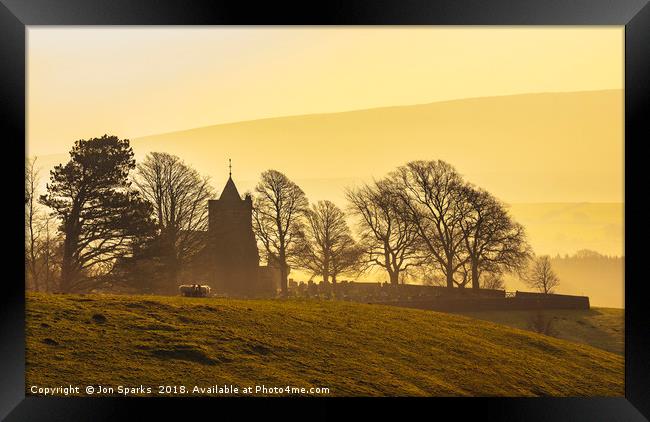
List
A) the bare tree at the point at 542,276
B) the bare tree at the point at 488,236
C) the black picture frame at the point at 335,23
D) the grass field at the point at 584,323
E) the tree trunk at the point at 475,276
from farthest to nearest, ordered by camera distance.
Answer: the tree trunk at the point at 475,276
the bare tree at the point at 488,236
the grass field at the point at 584,323
the bare tree at the point at 542,276
the black picture frame at the point at 335,23

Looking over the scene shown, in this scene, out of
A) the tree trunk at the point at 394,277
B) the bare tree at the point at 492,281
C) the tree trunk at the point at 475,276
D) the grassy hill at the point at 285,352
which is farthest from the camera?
the tree trunk at the point at 394,277

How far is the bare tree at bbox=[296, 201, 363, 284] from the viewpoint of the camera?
94.7 feet

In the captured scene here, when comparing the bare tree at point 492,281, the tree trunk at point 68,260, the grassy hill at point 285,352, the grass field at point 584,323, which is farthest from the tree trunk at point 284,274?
the tree trunk at point 68,260

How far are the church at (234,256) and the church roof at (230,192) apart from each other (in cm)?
166

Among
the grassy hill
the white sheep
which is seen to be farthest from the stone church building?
the grassy hill

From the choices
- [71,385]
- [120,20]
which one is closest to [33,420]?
[71,385]

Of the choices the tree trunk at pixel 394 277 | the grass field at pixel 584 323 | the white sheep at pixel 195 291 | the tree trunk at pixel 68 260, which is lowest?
the grass field at pixel 584 323

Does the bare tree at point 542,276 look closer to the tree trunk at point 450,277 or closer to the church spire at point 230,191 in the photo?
the tree trunk at point 450,277

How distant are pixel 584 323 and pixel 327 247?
939cm

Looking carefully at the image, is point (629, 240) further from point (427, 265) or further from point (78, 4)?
point (427, 265)

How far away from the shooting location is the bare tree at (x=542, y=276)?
26281 millimetres

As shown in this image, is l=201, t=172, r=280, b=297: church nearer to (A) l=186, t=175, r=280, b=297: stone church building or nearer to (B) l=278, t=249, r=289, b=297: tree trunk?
(A) l=186, t=175, r=280, b=297: stone church building

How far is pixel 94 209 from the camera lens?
2697cm

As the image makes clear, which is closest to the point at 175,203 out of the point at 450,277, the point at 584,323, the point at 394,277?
the point at 394,277
